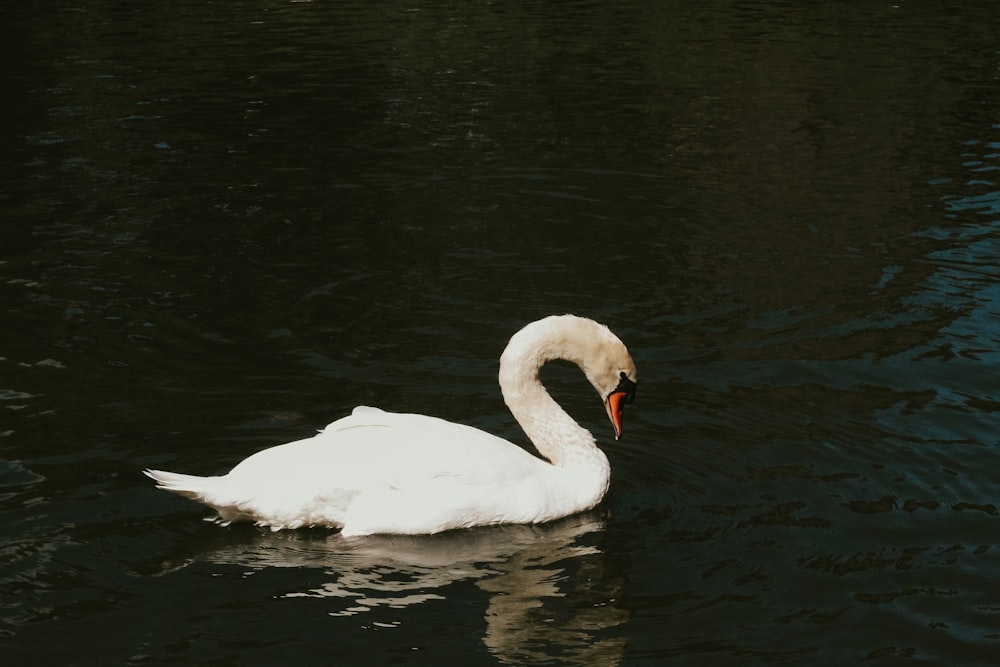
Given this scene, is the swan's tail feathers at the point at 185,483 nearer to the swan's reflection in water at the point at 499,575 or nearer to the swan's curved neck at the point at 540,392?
the swan's reflection in water at the point at 499,575

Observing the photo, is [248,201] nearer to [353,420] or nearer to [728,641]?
[353,420]

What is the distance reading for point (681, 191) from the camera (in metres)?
17.8

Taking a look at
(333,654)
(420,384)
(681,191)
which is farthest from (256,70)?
(333,654)

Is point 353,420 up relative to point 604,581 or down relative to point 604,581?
up

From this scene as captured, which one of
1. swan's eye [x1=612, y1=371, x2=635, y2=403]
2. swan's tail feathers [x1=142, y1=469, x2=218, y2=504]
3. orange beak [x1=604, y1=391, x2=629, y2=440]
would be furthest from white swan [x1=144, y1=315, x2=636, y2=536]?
swan's eye [x1=612, y1=371, x2=635, y2=403]

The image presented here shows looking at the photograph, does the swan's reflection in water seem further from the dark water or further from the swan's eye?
the swan's eye

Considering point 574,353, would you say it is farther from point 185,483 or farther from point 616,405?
point 185,483

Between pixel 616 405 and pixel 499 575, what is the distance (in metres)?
1.83

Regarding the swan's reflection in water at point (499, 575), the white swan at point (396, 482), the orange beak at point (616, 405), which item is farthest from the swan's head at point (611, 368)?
the swan's reflection in water at point (499, 575)

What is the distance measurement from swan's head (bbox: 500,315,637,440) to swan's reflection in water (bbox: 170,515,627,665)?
0.98 meters

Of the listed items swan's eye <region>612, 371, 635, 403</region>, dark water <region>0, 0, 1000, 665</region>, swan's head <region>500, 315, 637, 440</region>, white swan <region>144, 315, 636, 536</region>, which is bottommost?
dark water <region>0, 0, 1000, 665</region>

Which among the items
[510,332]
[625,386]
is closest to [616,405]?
[625,386]

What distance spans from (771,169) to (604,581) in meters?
11.9

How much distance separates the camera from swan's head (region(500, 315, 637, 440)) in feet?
31.1
